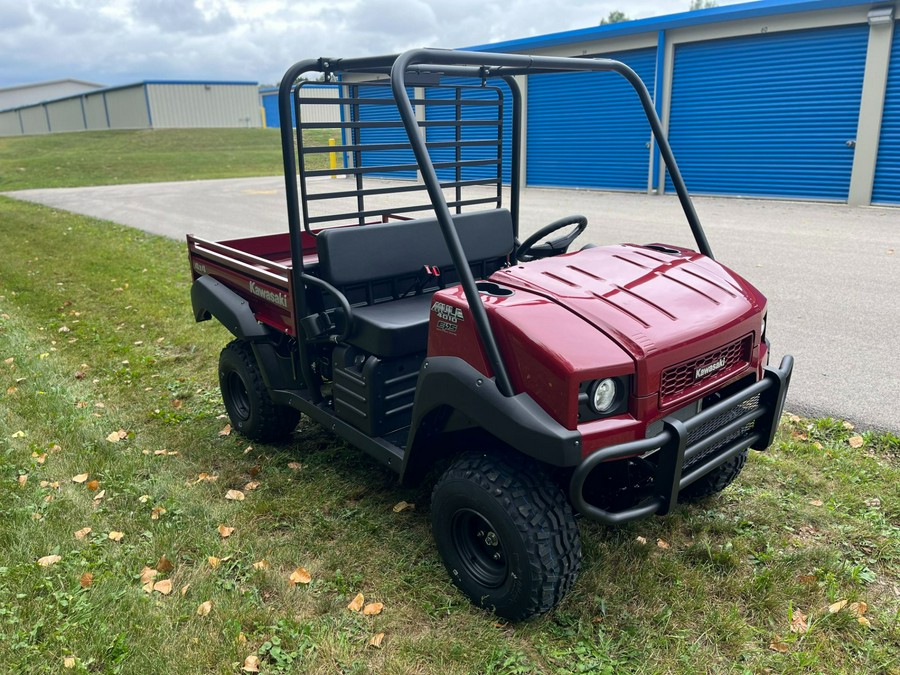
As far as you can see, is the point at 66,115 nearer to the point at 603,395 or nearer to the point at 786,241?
the point at 786,241

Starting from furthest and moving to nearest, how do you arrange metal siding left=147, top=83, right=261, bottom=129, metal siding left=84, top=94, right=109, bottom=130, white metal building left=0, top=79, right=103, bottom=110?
white metal building left=0, top=79, right=103, bottom=110, metal siding left=84, top=94, right=109, bottom=130, metal siding left=147, top=83, right=261, bottom=129

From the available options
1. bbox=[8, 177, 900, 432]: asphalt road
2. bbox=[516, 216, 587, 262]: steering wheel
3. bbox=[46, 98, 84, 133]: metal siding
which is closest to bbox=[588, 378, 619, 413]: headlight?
bbox=[516, 216, 587, 262]: steering wheel

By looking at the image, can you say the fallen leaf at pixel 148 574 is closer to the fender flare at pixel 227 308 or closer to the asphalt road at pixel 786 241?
the fender flare at pixel 227 308

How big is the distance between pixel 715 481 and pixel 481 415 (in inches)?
55.2

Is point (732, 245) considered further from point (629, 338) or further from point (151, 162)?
point (151, 162)

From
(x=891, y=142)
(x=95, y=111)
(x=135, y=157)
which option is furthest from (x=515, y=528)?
(x=95, y=111)

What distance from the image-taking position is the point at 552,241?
3.75 metres

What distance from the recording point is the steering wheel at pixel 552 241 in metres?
3.60

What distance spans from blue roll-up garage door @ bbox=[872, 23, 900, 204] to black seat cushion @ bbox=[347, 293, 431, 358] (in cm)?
1232

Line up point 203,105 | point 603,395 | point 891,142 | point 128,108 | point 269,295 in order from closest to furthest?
point 603,395, point 269,295, point 891,142, point 128,108, point 203,105

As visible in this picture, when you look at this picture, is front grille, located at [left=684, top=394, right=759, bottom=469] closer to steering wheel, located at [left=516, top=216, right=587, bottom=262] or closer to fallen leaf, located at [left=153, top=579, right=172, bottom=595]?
steering wheel, located at [left=516, top=216, right=587, bottom=262]

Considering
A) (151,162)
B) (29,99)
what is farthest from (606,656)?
(29,99)

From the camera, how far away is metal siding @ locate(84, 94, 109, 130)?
5125 centimetres

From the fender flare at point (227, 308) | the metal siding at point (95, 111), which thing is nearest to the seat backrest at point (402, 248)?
the fender flare at point (227, 308)
